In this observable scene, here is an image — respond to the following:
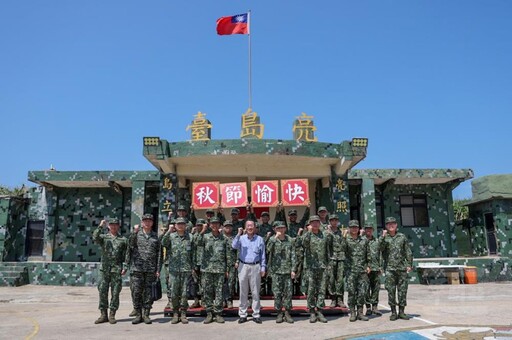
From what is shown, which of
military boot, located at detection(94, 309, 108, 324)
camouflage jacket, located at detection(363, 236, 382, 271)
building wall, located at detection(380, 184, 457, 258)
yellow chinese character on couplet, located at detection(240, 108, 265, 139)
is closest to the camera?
military boot, located at detection(94, 309, 108, 324)

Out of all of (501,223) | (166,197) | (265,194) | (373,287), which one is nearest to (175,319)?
(373,287)

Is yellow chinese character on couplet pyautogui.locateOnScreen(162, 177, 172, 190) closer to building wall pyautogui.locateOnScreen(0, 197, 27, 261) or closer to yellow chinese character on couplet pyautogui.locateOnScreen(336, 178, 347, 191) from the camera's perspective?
yellow chinese character on couplet pyautogui.locateOnScreen(336, 178, 347, 191)

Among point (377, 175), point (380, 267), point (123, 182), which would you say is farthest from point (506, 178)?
point (123, 182)

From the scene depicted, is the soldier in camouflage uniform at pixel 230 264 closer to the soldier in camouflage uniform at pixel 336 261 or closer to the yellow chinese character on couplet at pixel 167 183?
the soldier in camouflage uniform at pixel 336 261

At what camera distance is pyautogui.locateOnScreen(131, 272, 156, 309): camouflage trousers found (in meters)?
6.44

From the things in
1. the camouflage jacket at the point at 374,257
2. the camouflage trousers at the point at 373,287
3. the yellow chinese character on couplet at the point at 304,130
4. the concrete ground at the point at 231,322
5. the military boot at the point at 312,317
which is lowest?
the concrete ground at the point at 231,322

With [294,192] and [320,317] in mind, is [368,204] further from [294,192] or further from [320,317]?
[320,317]

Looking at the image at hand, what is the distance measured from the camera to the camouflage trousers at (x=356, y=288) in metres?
6.59

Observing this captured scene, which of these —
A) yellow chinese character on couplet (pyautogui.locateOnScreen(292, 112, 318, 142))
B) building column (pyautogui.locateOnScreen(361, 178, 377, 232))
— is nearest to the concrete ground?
building column (pyautogui.locateOnScreen(361, 178, 377, 232))

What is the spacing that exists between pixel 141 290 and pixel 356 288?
3.66m

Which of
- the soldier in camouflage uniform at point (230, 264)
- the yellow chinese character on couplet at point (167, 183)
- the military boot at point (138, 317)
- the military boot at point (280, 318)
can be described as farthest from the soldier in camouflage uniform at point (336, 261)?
the yellow chinese character on couplet at point (167, 183)

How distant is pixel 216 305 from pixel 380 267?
3014 millimetres

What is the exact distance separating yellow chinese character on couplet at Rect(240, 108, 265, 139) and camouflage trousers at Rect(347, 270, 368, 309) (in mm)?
6035

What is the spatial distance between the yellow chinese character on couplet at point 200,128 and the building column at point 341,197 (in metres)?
4.26
